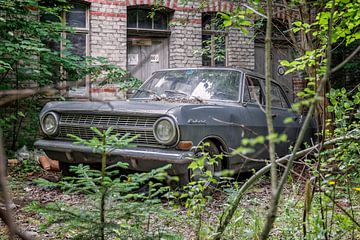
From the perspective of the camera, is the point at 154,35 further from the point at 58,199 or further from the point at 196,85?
the point at 58,199

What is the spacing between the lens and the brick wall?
9328mm

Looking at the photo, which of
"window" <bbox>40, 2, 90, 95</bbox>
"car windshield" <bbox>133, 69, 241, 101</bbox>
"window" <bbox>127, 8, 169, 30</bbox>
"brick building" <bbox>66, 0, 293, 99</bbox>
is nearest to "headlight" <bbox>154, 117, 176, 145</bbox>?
"car windshield" <bbox>133, 69, 241, 101</bbox>

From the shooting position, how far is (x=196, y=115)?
4.47 m

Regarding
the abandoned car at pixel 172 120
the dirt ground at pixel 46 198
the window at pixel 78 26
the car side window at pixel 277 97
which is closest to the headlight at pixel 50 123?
the abandoned car at pixel 172 120

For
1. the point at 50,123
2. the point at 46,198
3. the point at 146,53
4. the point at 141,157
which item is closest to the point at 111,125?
the point at 141,157

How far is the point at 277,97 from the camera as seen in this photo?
6.62 meters

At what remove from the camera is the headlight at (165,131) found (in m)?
4.27

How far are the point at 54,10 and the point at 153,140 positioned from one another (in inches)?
153

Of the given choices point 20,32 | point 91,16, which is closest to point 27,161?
point 20,32

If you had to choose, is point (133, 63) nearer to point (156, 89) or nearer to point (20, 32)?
point (20, 32)

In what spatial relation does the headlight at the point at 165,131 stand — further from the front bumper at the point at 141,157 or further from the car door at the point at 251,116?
the car door at the point at 251,116

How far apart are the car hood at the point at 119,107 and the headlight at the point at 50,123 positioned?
0.07 metres

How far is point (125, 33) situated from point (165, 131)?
577 centimetres

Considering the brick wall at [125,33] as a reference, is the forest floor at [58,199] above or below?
below
